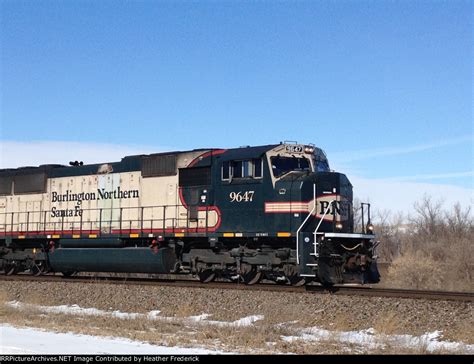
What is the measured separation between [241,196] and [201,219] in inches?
63.9

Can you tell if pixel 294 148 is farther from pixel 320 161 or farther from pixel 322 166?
pixel 322 166

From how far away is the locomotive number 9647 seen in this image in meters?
18.1

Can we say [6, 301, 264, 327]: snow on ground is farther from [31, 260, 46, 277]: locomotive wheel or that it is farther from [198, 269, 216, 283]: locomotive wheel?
[31, 260, 46, 277]: locomotive wheel

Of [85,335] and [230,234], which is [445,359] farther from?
[230,234]

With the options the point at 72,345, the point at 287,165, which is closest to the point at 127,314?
the point at 287,165

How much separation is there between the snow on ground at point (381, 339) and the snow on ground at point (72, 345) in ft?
8.97

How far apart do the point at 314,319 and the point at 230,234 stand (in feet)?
16.2

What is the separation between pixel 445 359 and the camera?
912 centimetres

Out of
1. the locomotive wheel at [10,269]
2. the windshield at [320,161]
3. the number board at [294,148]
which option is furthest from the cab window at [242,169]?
the locomotive wheel at [10,269]

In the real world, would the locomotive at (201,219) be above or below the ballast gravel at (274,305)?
above

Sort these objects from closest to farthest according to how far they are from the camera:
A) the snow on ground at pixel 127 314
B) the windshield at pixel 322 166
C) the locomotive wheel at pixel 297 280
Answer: the snow on ground at pixel 127 314 < the locomotive wheel at pixel 297 280 < the windshield at pixel 322 166

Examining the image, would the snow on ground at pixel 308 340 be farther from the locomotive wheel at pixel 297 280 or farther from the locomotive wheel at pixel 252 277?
the locomotive wheel at pixel 252 277

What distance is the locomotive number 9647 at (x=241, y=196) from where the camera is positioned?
711 inches

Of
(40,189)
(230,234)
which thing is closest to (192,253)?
(230,234)
